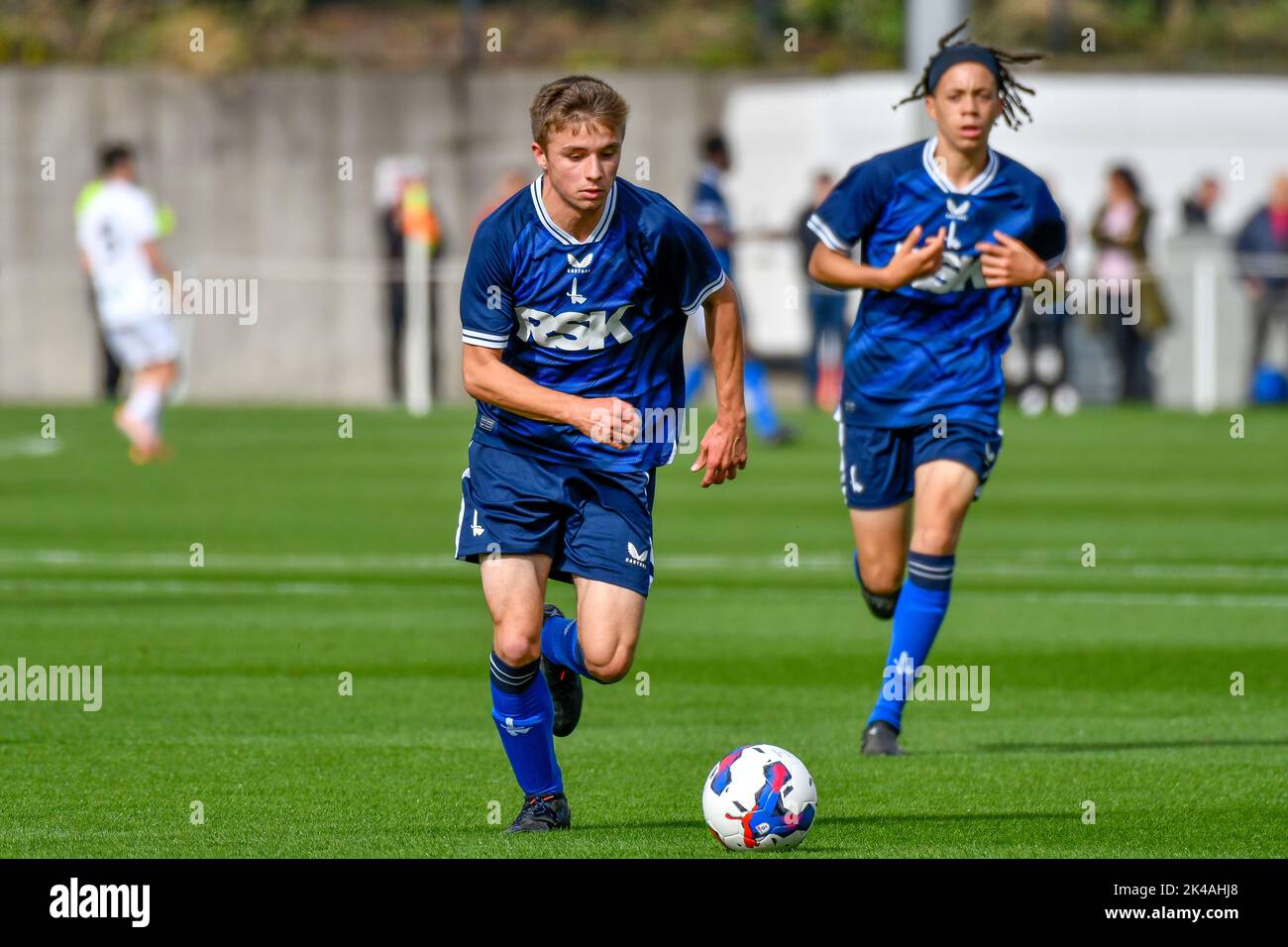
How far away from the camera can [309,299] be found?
31.1 meters

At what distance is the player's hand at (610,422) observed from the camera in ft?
22.1

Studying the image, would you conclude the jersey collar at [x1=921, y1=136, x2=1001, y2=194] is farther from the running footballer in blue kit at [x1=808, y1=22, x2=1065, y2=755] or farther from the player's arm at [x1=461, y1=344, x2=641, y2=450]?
the player's arm at [x1=461, y1=344, x2=641, y2=450]

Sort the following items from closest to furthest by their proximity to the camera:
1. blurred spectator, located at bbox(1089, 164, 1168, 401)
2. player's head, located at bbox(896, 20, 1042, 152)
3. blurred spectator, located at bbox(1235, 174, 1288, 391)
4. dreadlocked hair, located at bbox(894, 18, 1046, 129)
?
player's head, located at bbox(896, 20, 1042, 152) < dreadlocked hair, located at bbox(894, 18, 1046, 129) < blurred spectator, located at bbox(1089, 164, 1168, 401) < blurred spectator, located at bbox(1235, 174, 1288, 391)

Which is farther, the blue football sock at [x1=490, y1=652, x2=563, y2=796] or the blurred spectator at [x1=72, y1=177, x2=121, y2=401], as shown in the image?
the blurred spectator at [x1=72, y1=177, x2=121, y2=401]

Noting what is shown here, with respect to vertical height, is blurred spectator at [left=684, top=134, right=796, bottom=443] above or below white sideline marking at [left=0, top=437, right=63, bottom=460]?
above

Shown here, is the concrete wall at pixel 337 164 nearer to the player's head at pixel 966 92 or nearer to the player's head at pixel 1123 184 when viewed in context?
the player's head at pixel 1123 184

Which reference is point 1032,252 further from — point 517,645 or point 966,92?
point 517,645

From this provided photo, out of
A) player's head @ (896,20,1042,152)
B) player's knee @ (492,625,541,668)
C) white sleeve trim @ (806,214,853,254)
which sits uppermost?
player's head @ (896,20,1042,152)

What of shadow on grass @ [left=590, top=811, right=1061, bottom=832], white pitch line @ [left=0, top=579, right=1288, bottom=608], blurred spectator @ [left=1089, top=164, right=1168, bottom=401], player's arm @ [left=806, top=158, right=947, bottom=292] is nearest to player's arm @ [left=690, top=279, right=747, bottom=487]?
shadow on grass @ [left=590, top=811, right=1061, bottom=832]

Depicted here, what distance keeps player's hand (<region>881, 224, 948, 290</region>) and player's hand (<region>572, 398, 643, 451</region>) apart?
2.08 metres

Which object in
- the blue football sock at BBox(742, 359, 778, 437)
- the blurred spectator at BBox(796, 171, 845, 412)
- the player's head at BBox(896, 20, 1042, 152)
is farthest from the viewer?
the blurred spectator at BBox(796, 171, 845, 412)

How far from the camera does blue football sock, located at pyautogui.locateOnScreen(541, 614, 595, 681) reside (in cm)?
734

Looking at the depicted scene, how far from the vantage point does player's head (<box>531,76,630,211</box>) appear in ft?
22.2

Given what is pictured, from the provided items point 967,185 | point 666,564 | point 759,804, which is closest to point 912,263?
point 967,185
